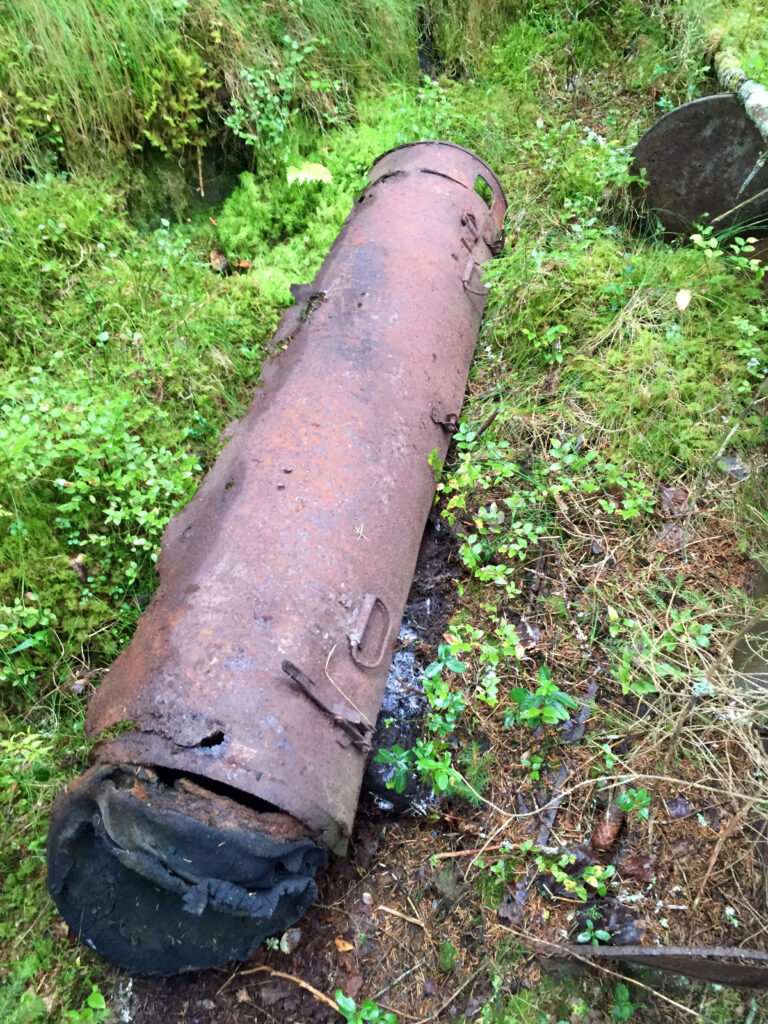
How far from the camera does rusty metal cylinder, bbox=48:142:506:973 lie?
1471 millimetres

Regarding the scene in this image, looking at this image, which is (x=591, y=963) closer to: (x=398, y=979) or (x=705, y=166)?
(x=398, y=979)

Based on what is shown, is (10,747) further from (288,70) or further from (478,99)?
(478,99)

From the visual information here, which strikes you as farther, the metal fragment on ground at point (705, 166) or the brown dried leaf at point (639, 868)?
the metal fragment on ground at point (705, 166)

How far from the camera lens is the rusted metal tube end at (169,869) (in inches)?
56.7

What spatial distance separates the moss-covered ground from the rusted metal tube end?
1.20 feet

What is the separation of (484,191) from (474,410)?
1.11m

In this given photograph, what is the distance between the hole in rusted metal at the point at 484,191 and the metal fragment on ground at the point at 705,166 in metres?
0.78

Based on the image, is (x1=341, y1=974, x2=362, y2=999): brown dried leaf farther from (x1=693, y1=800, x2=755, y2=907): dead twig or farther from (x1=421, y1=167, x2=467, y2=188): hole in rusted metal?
(x1=421, y1=167, x2=467, y2=188): hole in rusted metal

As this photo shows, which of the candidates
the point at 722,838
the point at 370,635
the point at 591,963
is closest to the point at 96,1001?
the point at 370,635

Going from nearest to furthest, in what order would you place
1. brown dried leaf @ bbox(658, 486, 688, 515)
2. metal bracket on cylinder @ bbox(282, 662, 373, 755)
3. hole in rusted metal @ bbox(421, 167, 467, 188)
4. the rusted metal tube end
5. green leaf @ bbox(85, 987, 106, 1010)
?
the rusted metal tube end → metal bracket on cylinder @ bbox(282, 662, 373, 755) → green leaf @ bbox(85, 987, 106, 1010) → brown dried leaf @ bbox(658, 486, 688, 515) → hole in rusted metal @ bbox(421, 167, 467, 188)

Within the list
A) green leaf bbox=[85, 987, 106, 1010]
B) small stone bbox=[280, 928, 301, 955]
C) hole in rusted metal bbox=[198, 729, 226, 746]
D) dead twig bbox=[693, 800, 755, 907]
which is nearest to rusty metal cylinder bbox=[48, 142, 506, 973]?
hole in rusted metal bbox=[198, 729, 226, 746]

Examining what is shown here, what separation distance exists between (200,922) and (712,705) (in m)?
1.61

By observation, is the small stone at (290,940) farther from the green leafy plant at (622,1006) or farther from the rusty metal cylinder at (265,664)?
the green leafy plant at (622,1006)

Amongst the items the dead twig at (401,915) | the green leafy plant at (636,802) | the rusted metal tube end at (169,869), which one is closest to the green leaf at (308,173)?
the rusted metal tube end at (169,869)
